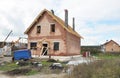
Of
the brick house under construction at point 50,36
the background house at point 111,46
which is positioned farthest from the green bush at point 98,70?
the background house at point 111,46

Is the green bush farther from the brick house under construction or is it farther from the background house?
the background house

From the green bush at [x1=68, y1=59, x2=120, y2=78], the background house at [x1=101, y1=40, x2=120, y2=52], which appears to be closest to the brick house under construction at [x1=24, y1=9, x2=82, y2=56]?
the green bush at [x1=68, y1=59, x2=120, y2=78]

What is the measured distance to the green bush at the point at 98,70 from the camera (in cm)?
1276

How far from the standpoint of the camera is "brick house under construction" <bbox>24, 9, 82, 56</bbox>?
38219 millimetres

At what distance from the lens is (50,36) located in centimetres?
3912

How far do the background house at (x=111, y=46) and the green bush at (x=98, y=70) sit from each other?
75479mm

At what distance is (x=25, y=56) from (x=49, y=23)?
26.4ft

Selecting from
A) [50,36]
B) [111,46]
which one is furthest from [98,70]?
[111,46]

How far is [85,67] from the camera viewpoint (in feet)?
47.9

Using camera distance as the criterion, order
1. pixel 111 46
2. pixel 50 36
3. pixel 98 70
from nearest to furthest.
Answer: pixel 98 70
pixel 50 36
pixel 111 46

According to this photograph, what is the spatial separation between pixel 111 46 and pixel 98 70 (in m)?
79.0

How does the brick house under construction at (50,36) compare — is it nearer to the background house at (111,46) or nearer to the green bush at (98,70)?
the green bush at (98,70)

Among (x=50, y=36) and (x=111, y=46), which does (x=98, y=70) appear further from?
(x=111, y=46)

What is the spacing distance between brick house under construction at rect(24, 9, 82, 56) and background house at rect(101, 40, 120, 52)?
165ft
